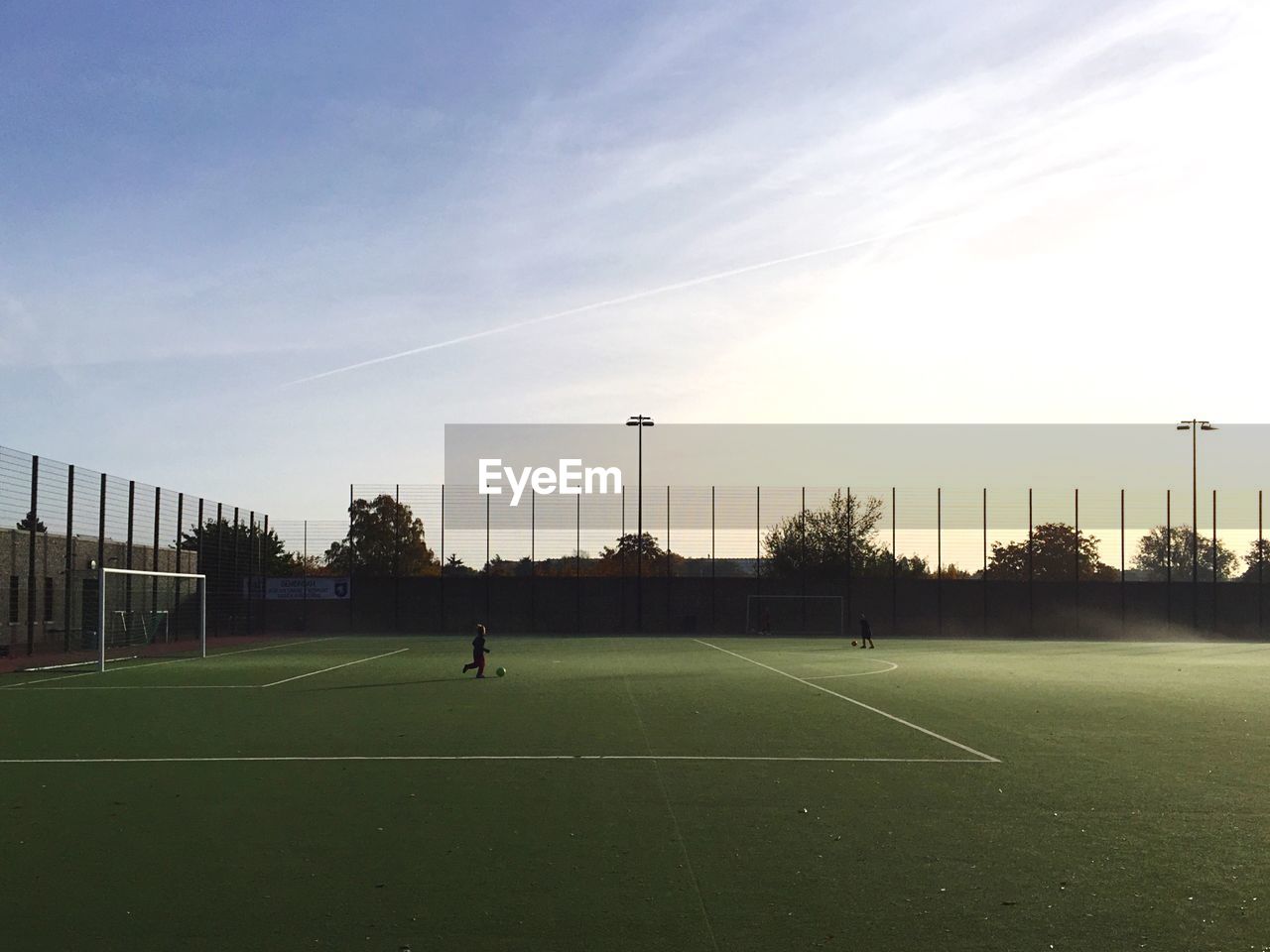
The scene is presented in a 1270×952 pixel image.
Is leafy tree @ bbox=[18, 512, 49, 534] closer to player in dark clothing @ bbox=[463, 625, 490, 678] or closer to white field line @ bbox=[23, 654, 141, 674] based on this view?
white field line @ bbox=[23, 654, 141, 674]

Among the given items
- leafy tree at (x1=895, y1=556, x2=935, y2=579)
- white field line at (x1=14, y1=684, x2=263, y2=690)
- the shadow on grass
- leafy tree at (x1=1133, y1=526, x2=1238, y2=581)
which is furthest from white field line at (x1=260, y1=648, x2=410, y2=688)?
leafy tree at (x1=1133, y1=526, x2=1238, y2=581)

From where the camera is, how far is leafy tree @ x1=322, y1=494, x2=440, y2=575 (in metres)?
62.2

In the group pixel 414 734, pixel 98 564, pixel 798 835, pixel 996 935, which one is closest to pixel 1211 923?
pixel 996 935

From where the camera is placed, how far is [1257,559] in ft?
219

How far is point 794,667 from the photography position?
30.3m

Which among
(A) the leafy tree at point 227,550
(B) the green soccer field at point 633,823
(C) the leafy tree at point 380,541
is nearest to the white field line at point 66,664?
(B) the green soccer field at point 633,823

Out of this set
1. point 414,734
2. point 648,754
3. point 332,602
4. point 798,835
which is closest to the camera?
point 798,835

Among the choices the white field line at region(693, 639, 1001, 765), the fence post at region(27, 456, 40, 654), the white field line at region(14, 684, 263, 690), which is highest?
the fence post at region(27, 456, 40, 654)

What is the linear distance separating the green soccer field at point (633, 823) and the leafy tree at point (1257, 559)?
4913 centimetres

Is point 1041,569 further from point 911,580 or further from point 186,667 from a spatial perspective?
point 186,667

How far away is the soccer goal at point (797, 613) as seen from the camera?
62.1 metres

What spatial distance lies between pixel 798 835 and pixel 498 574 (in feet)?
177

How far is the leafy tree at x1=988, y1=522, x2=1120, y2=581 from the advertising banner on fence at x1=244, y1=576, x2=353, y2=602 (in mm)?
34184

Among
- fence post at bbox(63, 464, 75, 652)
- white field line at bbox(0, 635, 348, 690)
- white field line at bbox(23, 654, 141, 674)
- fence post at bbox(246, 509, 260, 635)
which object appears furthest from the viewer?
fence post at bbox(246, 509, 260, 635)
